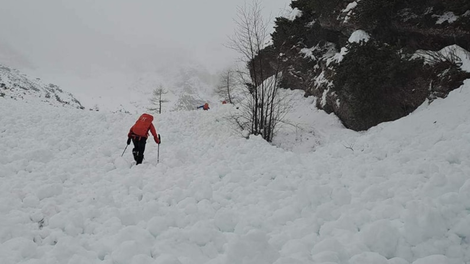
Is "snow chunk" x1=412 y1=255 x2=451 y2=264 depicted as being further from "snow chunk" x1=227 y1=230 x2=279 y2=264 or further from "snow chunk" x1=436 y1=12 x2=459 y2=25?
"snow chunk" x1=436 y1=12 x2=459 y2=25

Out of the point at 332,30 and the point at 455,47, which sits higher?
the point at 332,30

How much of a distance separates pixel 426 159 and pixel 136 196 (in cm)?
622

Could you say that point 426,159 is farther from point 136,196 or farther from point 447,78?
point 136,196

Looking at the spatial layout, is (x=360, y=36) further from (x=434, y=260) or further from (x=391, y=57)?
(x=434, y=260)

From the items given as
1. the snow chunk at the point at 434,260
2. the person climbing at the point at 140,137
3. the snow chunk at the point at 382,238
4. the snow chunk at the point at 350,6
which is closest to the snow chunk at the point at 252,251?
the snow chunk at the point at 382,238

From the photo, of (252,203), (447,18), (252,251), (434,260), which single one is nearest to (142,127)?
(252,203)

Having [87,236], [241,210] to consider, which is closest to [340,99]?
[241,210]

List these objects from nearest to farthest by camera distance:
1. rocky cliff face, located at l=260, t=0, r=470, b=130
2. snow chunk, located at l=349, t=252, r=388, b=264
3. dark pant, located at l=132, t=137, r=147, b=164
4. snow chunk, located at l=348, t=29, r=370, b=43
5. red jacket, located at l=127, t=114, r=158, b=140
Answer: snow chunk, located at l=349, t=252, r=388, b=264, dark pant, located at l=132, t=137, r=147, b=164, red jacket, located at l=127, t=114, r=158, b=140, rocky cliff face, located at l=260, t=0, r=470, b=130, snow chunk, located at l=348, t=29, r=370, b=43

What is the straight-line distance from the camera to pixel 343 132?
1299 centimetres

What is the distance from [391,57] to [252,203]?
9248mm

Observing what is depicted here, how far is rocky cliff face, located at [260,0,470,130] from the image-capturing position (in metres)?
9.91

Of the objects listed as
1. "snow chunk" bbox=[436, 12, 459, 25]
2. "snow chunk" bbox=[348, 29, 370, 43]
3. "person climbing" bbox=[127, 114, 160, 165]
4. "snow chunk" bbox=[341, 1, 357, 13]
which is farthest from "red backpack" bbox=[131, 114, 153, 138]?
"snow chunk" bbox=[436, 12, 459, 25]

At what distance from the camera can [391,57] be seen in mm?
10727

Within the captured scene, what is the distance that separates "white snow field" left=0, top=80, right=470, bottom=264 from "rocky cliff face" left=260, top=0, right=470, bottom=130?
1502mm
